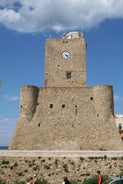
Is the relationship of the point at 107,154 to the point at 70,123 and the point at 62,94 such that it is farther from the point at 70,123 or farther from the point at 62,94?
the point at 62,94

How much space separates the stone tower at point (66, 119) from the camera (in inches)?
1399

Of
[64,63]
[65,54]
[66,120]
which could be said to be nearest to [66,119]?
[66,120]

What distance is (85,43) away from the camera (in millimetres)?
41406

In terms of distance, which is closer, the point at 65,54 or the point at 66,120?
the point at 66,120

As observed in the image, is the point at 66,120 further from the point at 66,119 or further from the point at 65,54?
the point at 65,54

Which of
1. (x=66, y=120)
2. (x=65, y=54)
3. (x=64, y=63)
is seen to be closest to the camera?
(x=66, y=120)

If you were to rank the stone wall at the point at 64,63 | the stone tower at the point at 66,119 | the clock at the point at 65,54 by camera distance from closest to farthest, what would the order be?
the stone tower at the point at 66,119 → the stone wall at the point at 64,63 → the clock at the point at 65,54

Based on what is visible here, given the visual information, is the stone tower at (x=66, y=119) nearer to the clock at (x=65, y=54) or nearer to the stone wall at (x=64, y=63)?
the stone wall at (x=64, y=63)

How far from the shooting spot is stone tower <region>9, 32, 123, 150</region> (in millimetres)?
35531

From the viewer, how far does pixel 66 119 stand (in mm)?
36625

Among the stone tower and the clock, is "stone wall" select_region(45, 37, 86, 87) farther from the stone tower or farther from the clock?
the stone tower

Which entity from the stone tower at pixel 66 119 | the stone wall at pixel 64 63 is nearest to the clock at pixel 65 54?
the stone wall at pixel 64 63

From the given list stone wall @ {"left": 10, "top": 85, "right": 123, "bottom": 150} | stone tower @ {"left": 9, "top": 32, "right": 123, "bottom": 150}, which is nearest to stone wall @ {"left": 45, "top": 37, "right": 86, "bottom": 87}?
stone tower @ {"left": 9, "top": 32, "right": 123, "bottom": 150}

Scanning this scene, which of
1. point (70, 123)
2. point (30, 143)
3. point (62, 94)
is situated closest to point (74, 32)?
point (62, 94)
